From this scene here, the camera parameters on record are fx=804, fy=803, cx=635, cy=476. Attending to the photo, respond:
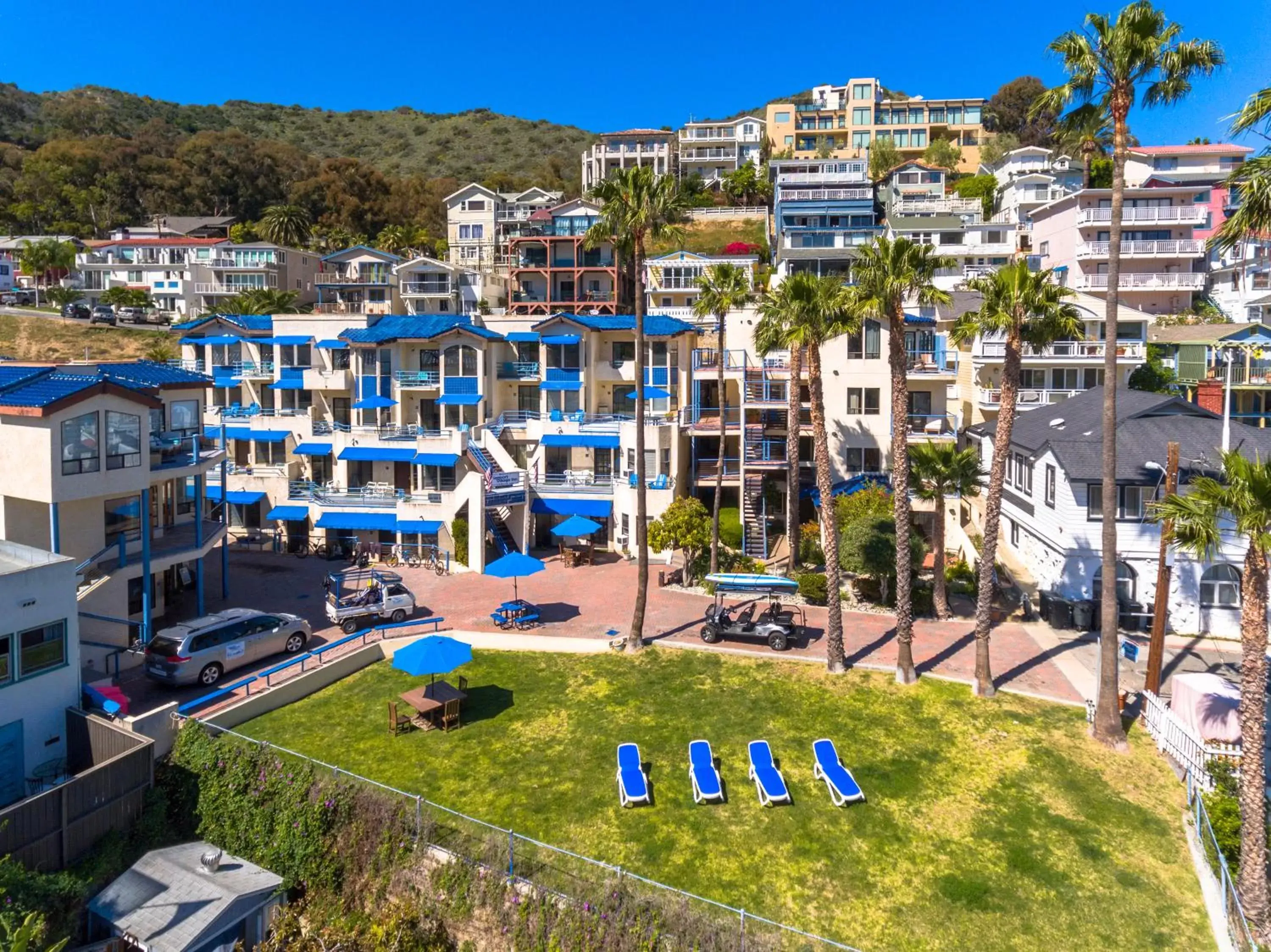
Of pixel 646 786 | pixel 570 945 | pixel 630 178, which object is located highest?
pixel 630 178

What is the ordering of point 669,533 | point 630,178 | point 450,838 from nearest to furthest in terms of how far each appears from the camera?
point 450,838 → point 630,178 → point 669,533

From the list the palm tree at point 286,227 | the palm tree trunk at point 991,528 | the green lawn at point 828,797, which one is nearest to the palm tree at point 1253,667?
the green lawn at point 828,797

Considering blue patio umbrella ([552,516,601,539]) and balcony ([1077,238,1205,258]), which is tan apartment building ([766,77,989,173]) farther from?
blue patio umbrella ([552,516,601,539])

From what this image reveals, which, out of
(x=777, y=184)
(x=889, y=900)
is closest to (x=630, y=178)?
(x=889, y=900)

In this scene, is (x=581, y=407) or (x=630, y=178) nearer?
(x=630, y=178)

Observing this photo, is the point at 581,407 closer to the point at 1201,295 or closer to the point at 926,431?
the point at 926,431

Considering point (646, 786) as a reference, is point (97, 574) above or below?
above

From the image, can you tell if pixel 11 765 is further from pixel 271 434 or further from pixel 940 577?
pixel 271 434
